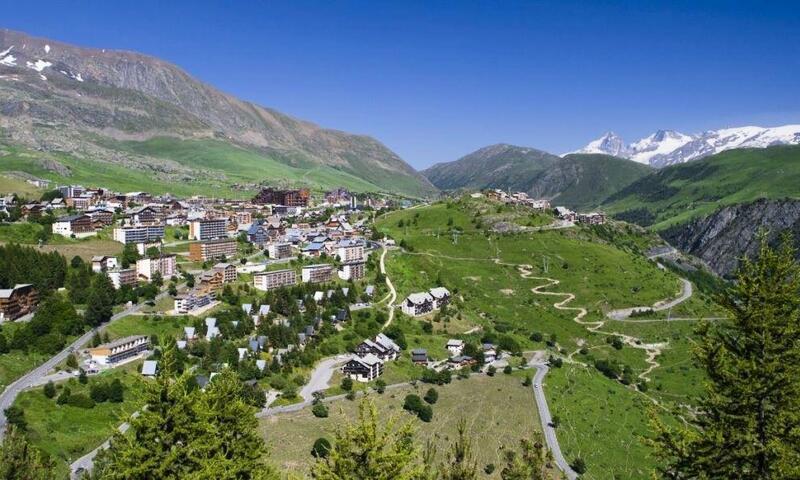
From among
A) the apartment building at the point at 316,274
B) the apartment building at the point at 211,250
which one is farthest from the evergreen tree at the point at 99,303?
the apartment building at the point at 316,274

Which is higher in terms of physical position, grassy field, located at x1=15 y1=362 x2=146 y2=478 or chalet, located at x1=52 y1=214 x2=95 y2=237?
chalet, located at x1=52 y1=214 x2=95 y2=237

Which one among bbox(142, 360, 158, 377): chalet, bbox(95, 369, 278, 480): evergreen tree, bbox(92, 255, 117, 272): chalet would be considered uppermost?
bbox(95, 369, 278, 480): evergreen tree

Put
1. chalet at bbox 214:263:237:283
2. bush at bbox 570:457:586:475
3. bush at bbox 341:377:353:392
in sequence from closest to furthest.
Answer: bush at bbox 570:457:586:475 < bush at bbox 341:377:353:392 < chalet at bbox 214:263:237:283

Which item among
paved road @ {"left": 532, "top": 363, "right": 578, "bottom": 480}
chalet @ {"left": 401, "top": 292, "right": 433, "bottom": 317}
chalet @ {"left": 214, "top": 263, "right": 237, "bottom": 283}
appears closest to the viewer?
paved road @ {"left": 532, "top": 363, "right": 578, "bottom": 480}

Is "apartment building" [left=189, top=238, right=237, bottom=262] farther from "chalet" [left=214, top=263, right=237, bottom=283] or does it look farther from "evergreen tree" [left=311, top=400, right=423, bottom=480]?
"evergreen tree" [left=311, top=400, right=423, bottom=480]

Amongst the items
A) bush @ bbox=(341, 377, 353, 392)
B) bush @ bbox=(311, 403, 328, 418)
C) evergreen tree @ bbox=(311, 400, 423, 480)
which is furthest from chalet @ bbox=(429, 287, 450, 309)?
evergreen tree @ bbox=(311, 400, 423, 480)

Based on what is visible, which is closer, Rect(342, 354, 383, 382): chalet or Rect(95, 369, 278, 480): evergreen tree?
Rect(95, 369, 278, 480): evergreen tree
